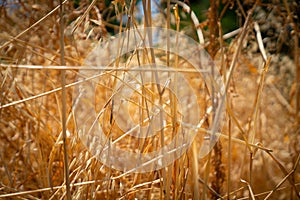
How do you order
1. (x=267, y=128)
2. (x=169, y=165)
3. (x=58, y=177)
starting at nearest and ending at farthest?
(x=169, y=165)
(x=58, y=177)
(x=267, y=128)

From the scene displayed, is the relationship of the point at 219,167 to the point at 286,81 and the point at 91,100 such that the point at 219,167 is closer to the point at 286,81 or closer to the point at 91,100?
the point at 91,100

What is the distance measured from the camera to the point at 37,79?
1.16m

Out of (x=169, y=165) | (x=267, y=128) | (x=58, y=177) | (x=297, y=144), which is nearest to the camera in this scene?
(x=169, y=165)

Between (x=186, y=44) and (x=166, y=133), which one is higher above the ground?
(x=186, y=44)

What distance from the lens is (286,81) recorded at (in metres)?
1.17

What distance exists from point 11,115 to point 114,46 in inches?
8.3

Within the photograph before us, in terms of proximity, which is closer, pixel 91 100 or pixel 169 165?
pixel 169 165

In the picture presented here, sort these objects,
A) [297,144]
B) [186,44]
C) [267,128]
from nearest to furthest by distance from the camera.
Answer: [297,144] → [267,128] → [186,44]

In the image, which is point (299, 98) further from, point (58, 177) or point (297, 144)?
point (58, 177)

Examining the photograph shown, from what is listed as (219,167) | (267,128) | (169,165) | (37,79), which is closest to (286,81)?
(267,128)

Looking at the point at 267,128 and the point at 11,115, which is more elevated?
the point at 11,115

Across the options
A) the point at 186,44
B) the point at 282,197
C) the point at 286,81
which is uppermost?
the point at 186,44

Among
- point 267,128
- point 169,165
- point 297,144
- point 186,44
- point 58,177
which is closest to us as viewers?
point 169,165

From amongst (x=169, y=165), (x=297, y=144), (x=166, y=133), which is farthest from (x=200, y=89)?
(x=169, y=165)
